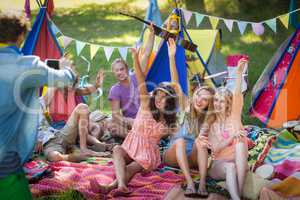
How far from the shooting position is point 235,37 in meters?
6.43

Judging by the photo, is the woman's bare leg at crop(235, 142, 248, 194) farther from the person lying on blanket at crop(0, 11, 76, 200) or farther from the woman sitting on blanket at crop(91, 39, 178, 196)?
the person lying on blanket at crop(0, 11, 76, 200)

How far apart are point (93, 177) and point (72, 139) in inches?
22.7

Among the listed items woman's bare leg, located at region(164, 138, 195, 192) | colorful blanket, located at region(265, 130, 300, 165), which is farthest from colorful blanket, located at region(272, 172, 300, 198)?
woman's bare leg, located at region(164, 138, 195, 192)

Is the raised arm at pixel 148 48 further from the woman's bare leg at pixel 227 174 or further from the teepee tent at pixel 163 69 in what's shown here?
the woman's bare leg at pixel 227 174

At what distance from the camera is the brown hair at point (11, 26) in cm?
178

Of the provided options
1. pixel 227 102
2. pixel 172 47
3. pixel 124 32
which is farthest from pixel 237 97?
pixel 124 32

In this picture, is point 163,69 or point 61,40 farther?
point 61,40

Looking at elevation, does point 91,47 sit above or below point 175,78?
above

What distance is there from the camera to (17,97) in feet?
5.77

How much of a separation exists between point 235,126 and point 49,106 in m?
1.52

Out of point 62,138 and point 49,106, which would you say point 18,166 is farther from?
point 49,106

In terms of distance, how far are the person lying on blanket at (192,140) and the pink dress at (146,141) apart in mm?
105

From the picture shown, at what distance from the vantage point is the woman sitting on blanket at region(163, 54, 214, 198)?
7.80 feet

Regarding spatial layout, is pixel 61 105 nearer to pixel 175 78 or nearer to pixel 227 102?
pixel 175 78
